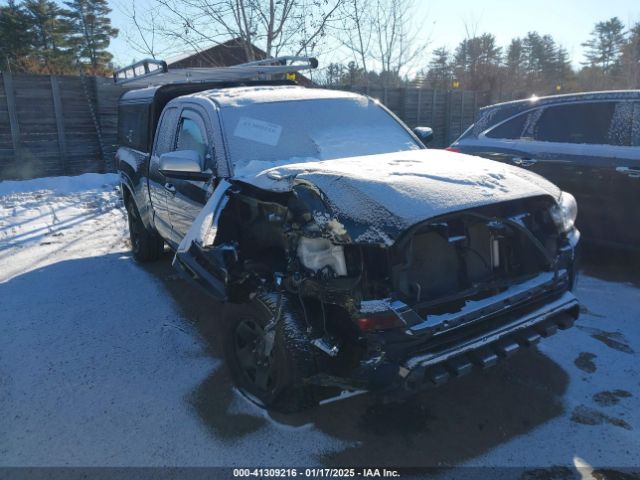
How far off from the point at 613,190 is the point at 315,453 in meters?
3.98

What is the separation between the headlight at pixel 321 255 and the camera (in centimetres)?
247

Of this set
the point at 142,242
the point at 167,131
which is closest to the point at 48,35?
the point at 142,242

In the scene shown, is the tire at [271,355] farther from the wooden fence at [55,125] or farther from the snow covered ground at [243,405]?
the wooden fence at [55,125]

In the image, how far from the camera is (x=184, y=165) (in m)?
3.51

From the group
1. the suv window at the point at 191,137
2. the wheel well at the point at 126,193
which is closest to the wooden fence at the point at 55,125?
the wheel well at the point at 126,193

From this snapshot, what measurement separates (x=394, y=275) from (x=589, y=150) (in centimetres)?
370

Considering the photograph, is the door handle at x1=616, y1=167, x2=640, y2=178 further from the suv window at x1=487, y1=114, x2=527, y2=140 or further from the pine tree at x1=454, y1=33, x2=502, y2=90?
the pine tree at x1=454, y1=33, x2=502, y2=90

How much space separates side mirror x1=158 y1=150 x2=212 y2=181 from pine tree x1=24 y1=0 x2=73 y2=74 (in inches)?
1186

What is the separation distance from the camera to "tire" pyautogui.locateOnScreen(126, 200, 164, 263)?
19.3 ft

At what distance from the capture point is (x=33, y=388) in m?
3.34

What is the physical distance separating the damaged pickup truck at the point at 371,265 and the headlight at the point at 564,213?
0.01 m

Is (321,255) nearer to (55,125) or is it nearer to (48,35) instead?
(55,125)

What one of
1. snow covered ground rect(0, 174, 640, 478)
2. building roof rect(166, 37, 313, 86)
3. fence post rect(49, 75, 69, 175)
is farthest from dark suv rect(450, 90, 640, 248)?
fence post rect(49, 75, 69, 175)

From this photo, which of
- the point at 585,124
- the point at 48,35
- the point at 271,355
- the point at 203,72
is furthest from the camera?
the point at 48,35
